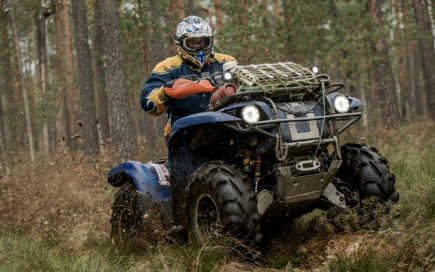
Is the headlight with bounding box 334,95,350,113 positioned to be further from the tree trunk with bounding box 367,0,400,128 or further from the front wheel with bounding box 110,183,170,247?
the tree trunk with bounding box 367,0,400,128

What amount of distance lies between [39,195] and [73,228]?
1821 mm

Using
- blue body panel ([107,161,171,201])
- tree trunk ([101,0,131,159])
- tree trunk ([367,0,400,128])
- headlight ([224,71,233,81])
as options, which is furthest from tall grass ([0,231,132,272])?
tree trunk ([367,0,400,128])

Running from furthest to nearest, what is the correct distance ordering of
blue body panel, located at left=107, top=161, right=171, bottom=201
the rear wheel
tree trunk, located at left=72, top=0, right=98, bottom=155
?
tree trunk, located at left=72, top=0, right=98, bottom=155
blue body panel, located at left=107, top=161, right=171, bottom=201
the rear wheel

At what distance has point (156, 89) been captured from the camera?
548 centimetres

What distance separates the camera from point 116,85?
37.1 feet

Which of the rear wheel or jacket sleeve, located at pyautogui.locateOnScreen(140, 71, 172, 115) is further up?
jacket sleeve, located at pyautogui.locateOnScreen(140, 71, 172, 115)

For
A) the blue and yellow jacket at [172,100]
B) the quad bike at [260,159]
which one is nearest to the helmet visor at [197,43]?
the blue and yellow jacket at [172,100]

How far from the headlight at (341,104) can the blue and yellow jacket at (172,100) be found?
147cm

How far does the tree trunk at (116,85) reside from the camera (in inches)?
439

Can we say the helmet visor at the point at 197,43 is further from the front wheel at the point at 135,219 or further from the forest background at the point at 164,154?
the forest background at the point at 164,154

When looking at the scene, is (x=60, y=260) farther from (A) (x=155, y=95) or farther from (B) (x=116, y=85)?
(B) (x=116, y=85)

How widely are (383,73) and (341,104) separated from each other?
13488 mm

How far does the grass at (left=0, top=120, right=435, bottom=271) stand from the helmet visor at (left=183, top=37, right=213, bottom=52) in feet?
7.14

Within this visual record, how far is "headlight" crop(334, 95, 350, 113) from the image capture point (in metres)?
4.68
